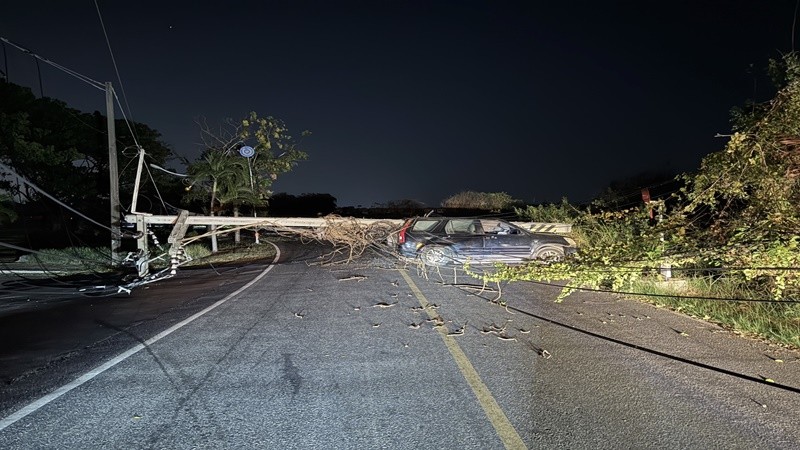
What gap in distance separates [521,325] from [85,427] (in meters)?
5.34

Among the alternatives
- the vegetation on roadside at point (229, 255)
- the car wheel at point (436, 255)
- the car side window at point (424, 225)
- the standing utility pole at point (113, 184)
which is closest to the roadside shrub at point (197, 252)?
the vegetation on roadside at point (229, 255)

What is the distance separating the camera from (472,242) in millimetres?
13844

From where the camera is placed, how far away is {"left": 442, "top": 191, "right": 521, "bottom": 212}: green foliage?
100ft

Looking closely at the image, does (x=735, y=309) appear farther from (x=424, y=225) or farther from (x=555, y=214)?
(x=555, y=214)

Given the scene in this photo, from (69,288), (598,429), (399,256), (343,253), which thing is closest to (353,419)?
(598,429)

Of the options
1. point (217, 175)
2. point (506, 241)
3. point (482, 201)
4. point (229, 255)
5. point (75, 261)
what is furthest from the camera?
point (482, 201)

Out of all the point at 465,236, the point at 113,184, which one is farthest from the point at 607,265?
the point at 113,184

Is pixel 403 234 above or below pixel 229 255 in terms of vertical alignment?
above

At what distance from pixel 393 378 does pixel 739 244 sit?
5.64 meters

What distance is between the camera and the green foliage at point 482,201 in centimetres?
3058

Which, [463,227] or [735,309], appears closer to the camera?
[735,309]

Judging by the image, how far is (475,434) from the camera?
12.4ft

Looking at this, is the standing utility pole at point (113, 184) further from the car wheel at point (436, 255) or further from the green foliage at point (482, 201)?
the green foliage at point (482, 201)

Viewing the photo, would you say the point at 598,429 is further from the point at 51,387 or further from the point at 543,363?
the point at 51,387
